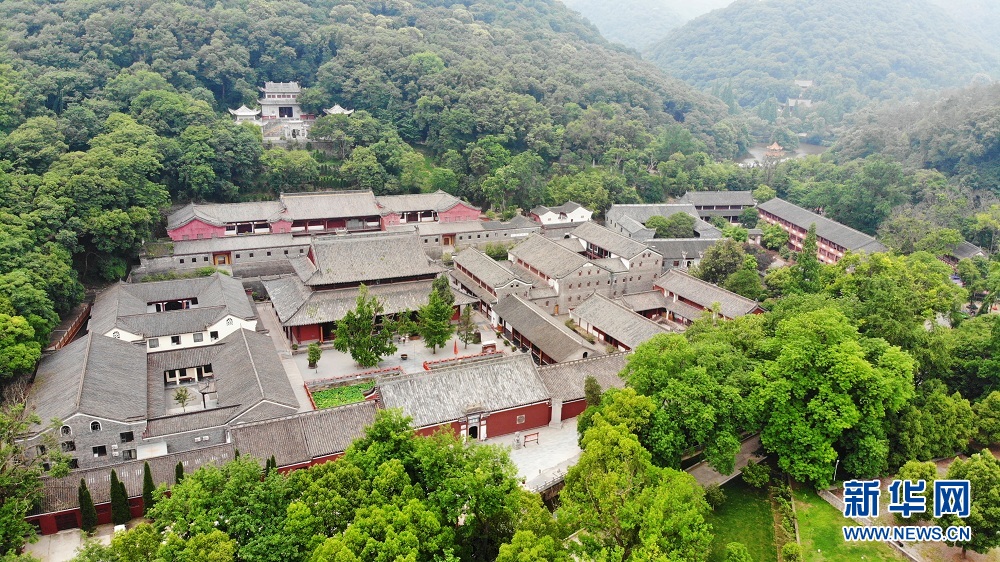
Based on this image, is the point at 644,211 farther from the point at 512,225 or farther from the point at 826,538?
the point at 826,538

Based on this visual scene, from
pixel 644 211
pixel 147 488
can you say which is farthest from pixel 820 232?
pixel 147 488

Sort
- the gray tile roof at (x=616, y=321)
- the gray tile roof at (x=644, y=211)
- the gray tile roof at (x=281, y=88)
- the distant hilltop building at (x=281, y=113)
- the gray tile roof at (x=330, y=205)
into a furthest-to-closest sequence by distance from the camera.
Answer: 1. the gray tile roof at (x=281, y=88)
2. the distant hilltop building at (x=281, y=113)
3. the gray tile roof at (x=644, y=211)
4. the gray tile roof at (x=330, y=205)
5. the gray tile roof at (x=616, y=321)

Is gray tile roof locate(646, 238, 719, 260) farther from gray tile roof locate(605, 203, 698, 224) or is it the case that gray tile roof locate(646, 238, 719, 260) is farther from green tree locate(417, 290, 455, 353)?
green tree locate(417, 290, 455, 353)

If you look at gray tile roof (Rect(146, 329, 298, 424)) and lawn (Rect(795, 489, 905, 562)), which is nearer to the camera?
lawn (Rect(795, 489, 905, 562))

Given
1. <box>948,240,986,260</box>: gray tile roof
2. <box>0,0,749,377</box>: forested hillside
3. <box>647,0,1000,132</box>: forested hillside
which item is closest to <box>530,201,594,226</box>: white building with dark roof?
<box>0,0,749,377</box>: forested hillside

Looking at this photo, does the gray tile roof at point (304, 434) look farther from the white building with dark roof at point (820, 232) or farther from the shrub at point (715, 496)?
the white building with dark roof at point (820, 232)

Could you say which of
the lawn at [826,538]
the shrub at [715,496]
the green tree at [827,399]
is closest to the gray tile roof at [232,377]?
the shrub at [715,496]
